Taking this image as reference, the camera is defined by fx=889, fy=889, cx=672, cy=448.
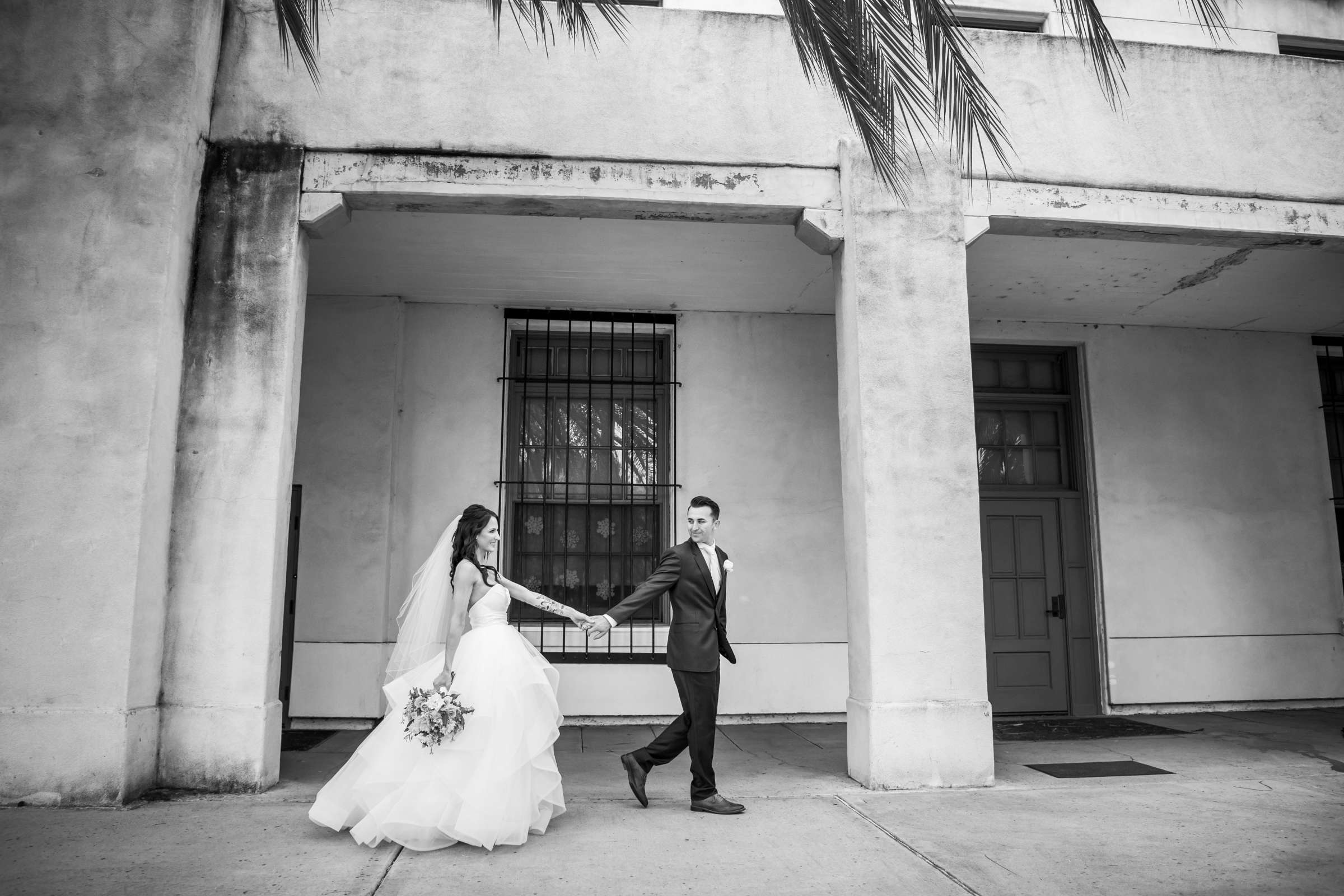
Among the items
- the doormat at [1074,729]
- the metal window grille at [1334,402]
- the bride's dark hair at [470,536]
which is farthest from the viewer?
the metal window grille at [1334,402]

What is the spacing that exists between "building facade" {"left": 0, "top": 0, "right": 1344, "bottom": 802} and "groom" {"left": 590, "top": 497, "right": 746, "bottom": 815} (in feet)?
3.87

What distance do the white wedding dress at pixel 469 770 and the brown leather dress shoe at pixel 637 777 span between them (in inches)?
20.4

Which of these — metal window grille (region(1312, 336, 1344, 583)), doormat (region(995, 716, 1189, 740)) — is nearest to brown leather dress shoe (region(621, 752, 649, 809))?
doormat (region(995, 716, 1189, 740))

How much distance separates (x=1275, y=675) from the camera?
360 inches

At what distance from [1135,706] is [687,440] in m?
5.25

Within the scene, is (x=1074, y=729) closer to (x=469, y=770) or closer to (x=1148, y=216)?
(x=1148, y=216)

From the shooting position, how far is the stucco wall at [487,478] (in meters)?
8.08

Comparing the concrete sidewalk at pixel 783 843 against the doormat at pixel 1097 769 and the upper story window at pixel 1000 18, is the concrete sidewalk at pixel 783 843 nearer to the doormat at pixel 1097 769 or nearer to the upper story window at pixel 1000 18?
the doormat at pixel 1097 769

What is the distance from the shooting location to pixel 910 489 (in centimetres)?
594

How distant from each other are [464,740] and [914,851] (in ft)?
7.49

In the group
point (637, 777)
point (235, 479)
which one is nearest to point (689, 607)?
point (637, 777)

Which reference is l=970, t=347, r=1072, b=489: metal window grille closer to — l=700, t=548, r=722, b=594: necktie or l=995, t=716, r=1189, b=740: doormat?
l=995, t=716, r=1189, b=740: doormat

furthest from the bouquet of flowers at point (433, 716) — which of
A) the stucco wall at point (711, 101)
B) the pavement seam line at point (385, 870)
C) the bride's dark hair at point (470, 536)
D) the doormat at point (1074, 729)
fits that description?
the doormat at point (1074, 729)

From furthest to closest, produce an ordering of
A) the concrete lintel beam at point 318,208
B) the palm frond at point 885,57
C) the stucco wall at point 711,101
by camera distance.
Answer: the stucco wall at point 711,101, the concrete lintel beam at point 318,208, the palm frond at point 885,57
